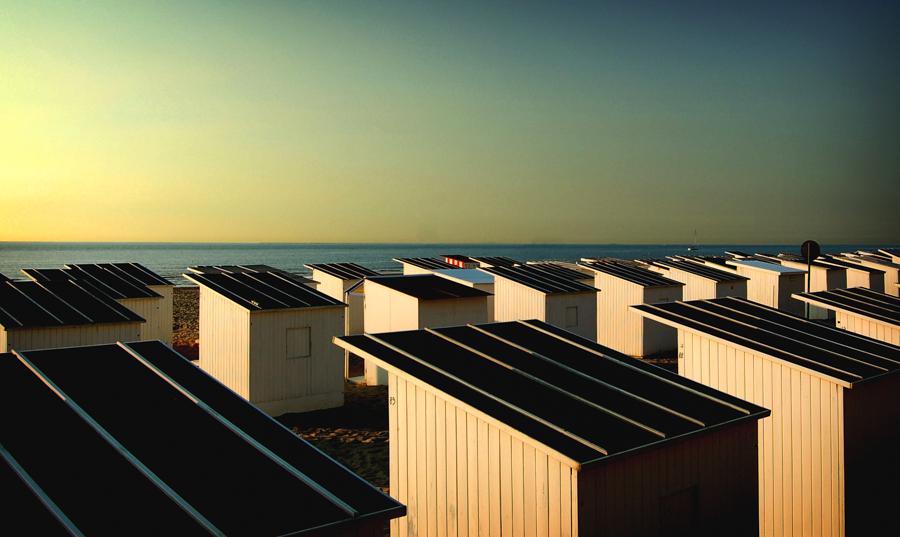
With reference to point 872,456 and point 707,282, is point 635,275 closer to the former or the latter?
point 707,282

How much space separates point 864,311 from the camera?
1422 cm

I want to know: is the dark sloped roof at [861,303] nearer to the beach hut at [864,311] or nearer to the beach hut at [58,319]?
the beach hut at [864,311]

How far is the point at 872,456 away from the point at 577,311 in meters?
13.6

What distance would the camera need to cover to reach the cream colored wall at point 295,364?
1586 centimetres

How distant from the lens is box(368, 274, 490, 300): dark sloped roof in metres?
18.2

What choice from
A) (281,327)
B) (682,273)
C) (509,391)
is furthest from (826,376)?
(682,273)

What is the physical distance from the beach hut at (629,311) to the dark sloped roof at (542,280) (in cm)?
165

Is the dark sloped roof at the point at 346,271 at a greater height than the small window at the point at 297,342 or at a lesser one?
greater

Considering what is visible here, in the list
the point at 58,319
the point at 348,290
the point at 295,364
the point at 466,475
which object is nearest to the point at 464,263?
the point at 348,290

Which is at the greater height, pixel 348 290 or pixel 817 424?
pixel 348 290

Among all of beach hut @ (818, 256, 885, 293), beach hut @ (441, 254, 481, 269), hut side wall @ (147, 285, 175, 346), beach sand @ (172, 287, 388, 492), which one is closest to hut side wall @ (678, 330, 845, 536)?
beach sand @ (172, 287, 388, 492)

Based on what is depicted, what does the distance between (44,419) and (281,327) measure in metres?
10.7

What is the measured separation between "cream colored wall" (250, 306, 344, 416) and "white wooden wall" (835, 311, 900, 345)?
40.9ft

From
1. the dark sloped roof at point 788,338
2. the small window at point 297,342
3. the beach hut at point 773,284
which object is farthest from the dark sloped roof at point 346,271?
the beach hut at point 773,284
